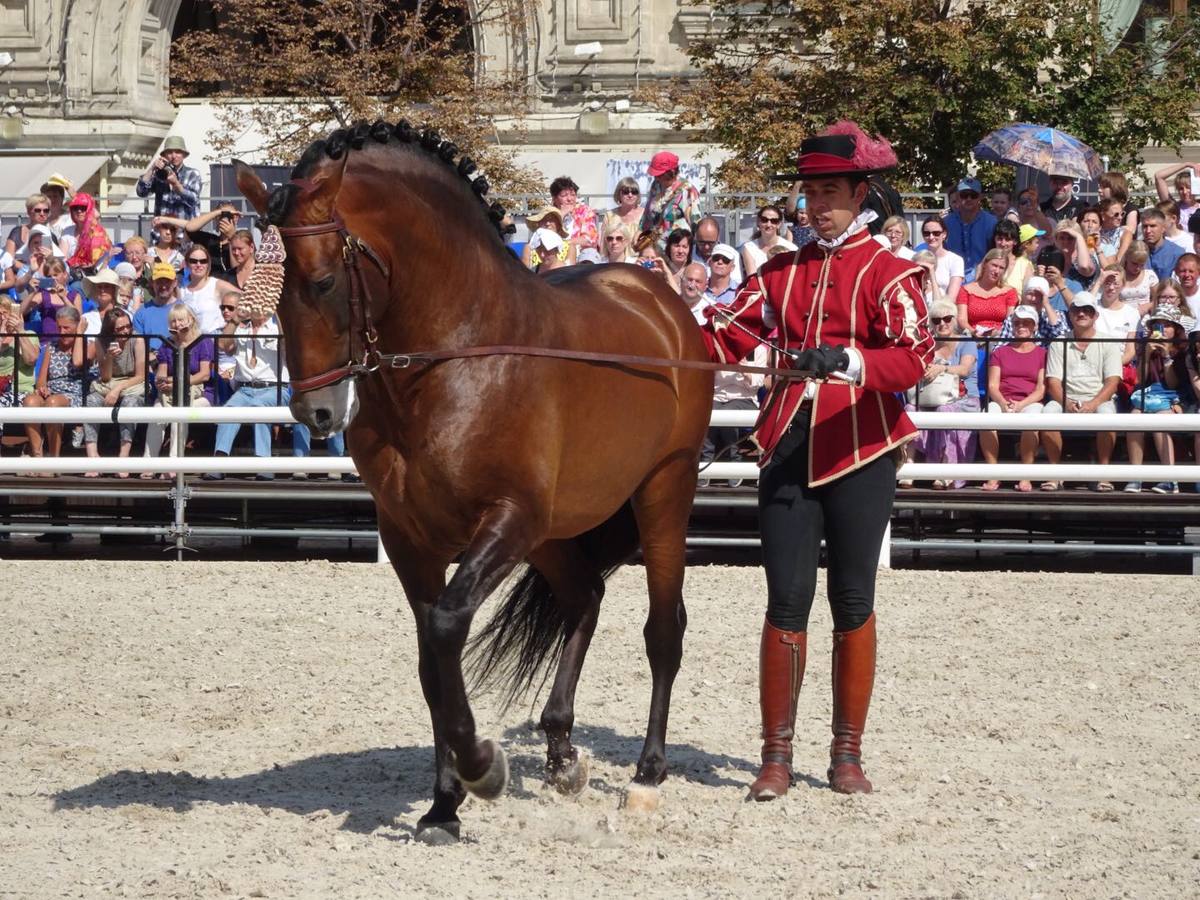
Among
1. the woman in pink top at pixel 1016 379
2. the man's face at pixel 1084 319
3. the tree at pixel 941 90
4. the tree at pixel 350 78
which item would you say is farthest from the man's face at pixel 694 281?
the tree at pixel 350 78

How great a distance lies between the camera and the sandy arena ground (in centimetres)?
479

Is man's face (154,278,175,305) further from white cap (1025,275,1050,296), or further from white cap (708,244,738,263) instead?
white cap (1025,275,1050,296)

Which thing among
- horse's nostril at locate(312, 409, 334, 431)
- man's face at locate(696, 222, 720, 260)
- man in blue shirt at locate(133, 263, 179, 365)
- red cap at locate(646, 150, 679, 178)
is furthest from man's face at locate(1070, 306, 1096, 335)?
horse's nostril at locate(312, 409, 334, 431)

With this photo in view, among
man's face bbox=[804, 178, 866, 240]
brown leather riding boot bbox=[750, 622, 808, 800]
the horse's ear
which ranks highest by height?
the horse's ear

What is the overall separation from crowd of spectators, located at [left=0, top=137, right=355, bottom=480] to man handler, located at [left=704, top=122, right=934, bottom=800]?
5.45 m

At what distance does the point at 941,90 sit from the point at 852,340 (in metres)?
12.5

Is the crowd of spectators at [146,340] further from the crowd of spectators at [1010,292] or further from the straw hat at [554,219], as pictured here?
the crowd of spectators at [1010,292]

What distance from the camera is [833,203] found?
5.65 m

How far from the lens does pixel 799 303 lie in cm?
574

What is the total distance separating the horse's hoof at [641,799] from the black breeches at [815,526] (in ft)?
2.31

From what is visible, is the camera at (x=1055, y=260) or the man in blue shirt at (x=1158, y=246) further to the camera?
the man in blue shirt at (x=1158, y=246)

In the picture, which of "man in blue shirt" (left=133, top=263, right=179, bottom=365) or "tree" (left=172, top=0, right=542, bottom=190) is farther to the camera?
"tree" (left=172, top=0, right=542, bottom=190)

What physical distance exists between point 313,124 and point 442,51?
6.32ft

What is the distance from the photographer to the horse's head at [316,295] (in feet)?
15.4
